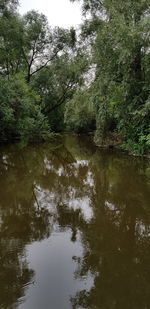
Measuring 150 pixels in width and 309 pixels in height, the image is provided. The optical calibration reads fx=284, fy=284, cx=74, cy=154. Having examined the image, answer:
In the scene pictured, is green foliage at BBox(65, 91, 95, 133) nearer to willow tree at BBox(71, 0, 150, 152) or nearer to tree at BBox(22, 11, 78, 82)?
tree at BBox(22, 11, 78, 82)

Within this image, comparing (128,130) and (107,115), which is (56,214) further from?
(107,115)

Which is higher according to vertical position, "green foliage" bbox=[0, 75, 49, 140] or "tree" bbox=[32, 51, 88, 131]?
"tree" bbox=[32, 51, 88, 131]

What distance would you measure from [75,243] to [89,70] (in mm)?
16609

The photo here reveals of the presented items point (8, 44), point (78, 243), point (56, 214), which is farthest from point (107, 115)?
point (8, 44)

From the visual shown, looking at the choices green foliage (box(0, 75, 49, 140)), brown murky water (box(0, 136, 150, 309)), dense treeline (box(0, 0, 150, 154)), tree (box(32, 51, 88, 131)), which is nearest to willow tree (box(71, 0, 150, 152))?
dense treeline (box(0, 0, 150, 154))

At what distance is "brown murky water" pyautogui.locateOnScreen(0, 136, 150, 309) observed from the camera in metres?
3.37

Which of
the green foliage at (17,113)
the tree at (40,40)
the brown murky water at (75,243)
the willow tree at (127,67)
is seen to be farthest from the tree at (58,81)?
the brown murky water at (75,243)

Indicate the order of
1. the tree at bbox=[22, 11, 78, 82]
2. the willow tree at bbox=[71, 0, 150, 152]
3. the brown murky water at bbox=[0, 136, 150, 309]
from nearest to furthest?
the brown murky water at bbox=[0, 136, 150, 309]
the willow tree at bbox=[71, 0, 150, 152]
the tree at bbox=[22, 11, 78, 82]

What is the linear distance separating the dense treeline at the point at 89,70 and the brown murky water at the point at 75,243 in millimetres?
5447

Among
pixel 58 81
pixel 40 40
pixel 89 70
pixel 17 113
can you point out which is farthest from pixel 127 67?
pixel 58 81

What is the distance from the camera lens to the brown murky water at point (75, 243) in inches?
132

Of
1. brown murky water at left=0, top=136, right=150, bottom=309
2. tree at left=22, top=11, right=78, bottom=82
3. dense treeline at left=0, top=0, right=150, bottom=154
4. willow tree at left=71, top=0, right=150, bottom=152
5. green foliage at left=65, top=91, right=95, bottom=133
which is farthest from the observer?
green foliage at left=65, top=91, right=95, bottom=133

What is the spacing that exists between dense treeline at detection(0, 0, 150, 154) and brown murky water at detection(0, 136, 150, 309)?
5.45 metres

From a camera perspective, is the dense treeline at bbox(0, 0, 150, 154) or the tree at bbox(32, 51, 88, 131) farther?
the tree at bbox(32, 51, 88, 131)
